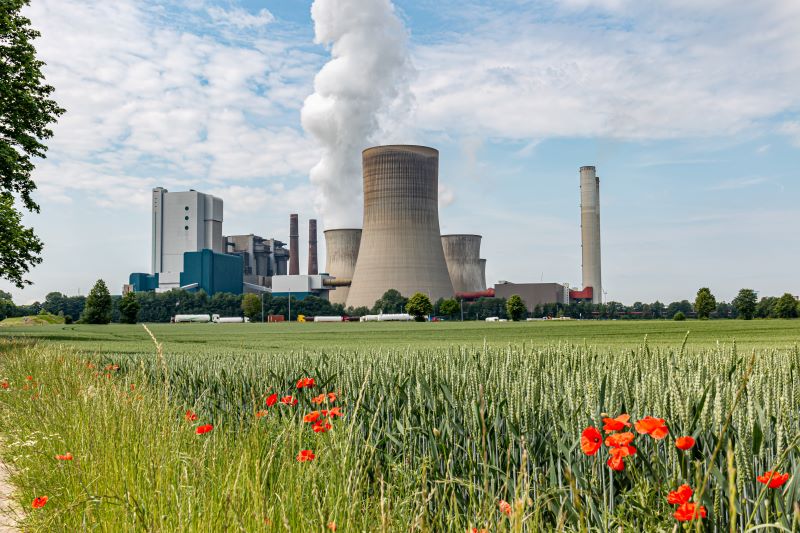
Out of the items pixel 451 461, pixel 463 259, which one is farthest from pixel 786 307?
pixel 451 461

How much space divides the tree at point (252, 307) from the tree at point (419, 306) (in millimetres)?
25779

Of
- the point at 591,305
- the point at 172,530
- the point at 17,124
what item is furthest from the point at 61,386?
the point at 591,305

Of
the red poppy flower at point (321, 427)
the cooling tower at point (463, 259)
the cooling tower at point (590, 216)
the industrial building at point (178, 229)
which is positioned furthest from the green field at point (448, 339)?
the industrial building at point (178, 229)

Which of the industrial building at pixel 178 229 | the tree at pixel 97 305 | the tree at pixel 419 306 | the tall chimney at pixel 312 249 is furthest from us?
the tall chimney at pixel 312 249

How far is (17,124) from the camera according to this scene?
48.1 feet

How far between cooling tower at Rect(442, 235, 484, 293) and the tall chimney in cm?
2787

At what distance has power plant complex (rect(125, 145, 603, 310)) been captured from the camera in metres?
44.8

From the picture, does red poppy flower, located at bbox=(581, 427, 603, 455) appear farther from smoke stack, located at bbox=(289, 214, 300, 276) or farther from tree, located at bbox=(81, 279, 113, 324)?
smoke stack, located at bbox=(289, 214, 300, 276)

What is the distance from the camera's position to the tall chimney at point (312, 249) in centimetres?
9256

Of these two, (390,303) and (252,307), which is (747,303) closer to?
(390,303)

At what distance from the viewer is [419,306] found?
5494cm

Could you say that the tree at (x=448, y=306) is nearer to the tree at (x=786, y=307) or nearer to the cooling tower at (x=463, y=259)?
the cooling tower at (x=463, y=259)

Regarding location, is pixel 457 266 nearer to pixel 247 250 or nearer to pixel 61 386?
pixel 247 250

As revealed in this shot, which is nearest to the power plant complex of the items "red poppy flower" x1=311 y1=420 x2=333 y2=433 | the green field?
the green field
